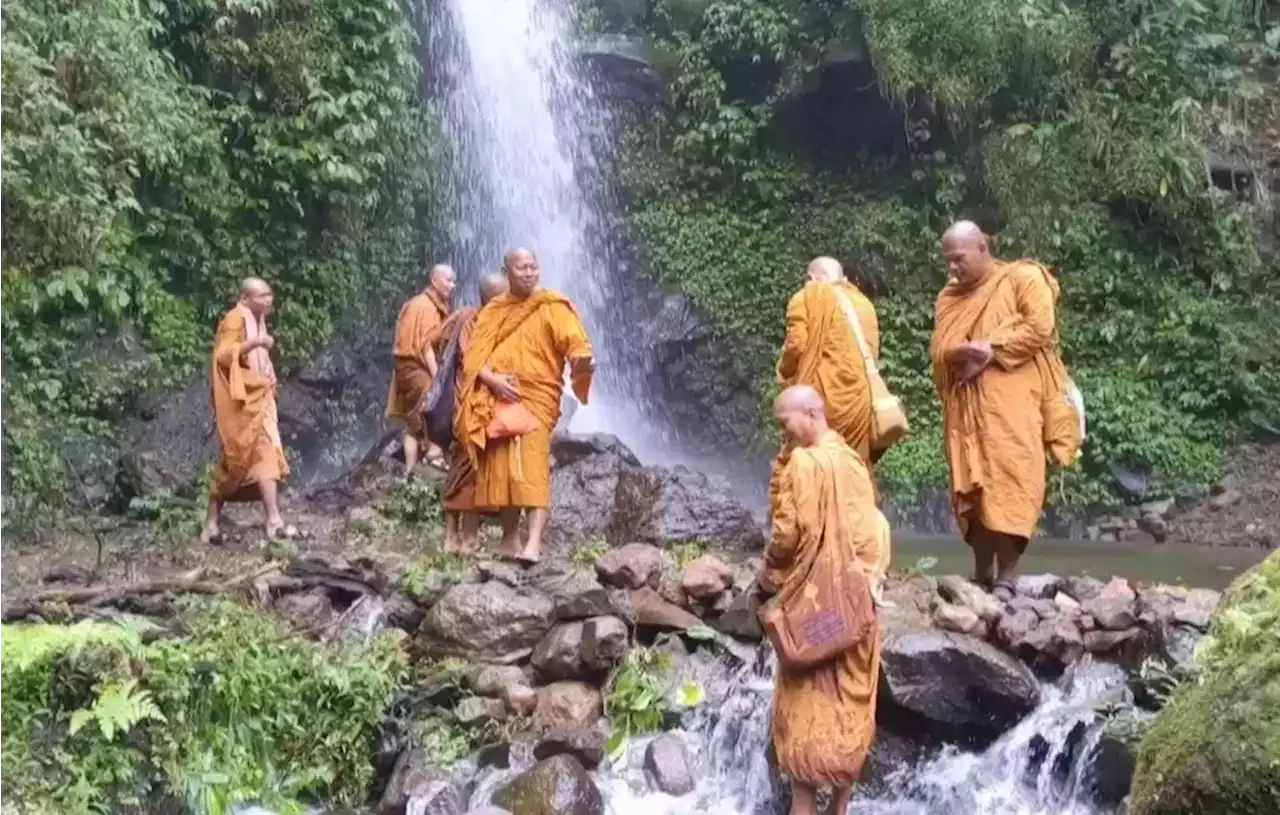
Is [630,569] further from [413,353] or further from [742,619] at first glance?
[413,353]

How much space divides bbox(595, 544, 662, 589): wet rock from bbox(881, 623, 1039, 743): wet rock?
5.01 ft

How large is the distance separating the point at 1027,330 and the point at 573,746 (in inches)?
123

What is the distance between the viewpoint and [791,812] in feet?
17.4

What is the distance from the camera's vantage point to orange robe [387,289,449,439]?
11.2 meters

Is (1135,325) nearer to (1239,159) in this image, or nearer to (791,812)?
(1239,159)

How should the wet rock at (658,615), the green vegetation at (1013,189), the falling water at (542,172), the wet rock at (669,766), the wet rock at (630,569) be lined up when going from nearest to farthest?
1. the wet rock at (669,766)
2. the wet rock at (658,615)
3. the wet rock at (630,569)
4. the green vegetation at (1013,189)
5. the falling water at (542,172)

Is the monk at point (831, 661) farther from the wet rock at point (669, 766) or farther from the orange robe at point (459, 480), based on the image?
the orange robe at point (459, 480)

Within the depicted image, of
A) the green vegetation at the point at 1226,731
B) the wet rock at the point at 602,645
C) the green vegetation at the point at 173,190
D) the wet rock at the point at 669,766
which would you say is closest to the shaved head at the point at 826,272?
the wet rock at the point at 602,645

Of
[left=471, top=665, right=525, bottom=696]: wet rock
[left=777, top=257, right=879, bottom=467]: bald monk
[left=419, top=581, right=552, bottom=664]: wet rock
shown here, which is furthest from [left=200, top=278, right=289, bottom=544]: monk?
[left=777, top=257, right=879, bottom=467]: bald monk

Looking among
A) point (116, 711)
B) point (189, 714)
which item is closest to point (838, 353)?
point (189, 714)

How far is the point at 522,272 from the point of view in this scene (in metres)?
8.00

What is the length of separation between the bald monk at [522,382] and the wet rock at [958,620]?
259 cm

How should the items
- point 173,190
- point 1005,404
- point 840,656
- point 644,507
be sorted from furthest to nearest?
point 173,190, point 644,507, point 1005,404, point 840,656

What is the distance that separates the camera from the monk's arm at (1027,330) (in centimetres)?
693
